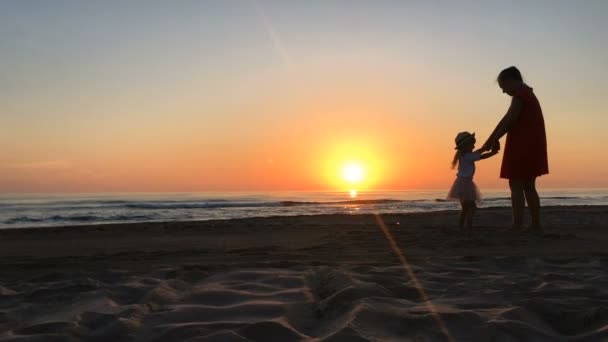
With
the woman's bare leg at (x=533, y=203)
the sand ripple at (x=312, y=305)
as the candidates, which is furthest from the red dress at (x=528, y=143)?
the sand ripple at (x=312, y=305)

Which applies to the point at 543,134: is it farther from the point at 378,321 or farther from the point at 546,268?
the point at 378,321

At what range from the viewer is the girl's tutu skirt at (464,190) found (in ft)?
20.7

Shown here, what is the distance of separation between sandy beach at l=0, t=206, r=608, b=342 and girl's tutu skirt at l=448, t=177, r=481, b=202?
1.79 metres

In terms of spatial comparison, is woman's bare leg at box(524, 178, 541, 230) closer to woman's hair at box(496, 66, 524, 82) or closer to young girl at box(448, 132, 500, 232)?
young girl at box(448, 132, 500, 232)

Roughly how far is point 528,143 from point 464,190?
1172 millimetres

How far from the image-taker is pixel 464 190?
21.0 feet

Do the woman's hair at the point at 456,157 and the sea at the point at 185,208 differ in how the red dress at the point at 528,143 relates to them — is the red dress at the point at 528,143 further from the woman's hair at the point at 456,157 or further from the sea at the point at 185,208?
the sea at the point at 185,208

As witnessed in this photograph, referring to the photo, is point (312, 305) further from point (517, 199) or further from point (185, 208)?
point (185, 208)

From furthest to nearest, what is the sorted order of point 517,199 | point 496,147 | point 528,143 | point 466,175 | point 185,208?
point 185,208
point 466,175
point 496,147
point 517,199
point 528,143

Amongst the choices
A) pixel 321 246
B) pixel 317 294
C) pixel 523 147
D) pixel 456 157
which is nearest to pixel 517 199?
pixel 523 147

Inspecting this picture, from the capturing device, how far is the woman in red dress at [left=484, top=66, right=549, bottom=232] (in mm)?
5484

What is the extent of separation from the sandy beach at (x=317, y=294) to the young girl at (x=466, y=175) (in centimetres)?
176

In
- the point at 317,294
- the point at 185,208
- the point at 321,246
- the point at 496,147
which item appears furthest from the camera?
the point at 185,208

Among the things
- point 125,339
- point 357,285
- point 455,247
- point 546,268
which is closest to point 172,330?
point 125,339
